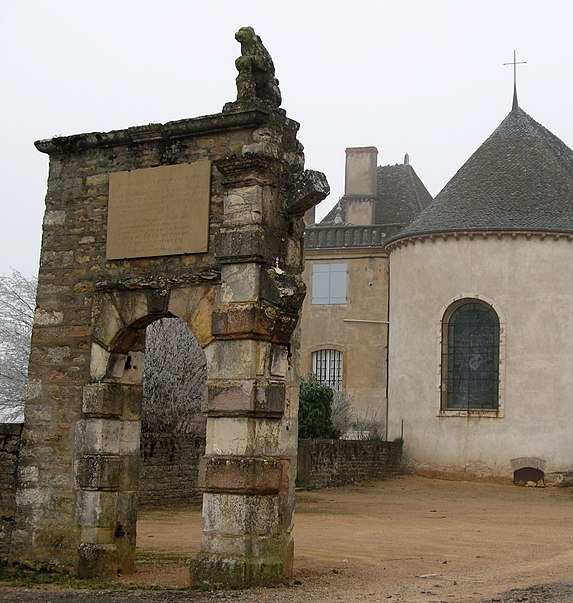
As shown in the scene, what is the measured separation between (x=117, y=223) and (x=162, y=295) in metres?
1.09

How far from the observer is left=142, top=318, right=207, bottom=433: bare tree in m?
23.6

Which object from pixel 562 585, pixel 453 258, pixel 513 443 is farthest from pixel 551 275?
pixel 562 585

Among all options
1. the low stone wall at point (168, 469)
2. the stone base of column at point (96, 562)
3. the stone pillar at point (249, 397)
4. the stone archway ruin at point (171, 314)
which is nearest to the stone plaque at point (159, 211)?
the stone archway ruin at point (171, 314)

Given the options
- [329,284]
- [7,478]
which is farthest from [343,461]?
[7,478]

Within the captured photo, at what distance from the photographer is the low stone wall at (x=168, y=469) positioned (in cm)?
1917

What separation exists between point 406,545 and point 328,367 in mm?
19808

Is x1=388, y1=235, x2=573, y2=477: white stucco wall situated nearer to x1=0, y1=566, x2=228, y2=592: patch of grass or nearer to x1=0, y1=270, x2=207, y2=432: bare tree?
x1=0, y1=270, x2=207, y2=432: bare tree

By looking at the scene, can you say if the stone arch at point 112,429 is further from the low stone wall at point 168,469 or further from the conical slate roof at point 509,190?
the conical slate roof at point 509,190

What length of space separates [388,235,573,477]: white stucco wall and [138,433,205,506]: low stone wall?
31.2 ft

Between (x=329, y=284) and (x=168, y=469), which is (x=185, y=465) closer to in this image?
(x=168, y=469)

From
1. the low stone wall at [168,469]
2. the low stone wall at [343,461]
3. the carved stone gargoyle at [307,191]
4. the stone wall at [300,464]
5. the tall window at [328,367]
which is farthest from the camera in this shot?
the tall window at [328,367]

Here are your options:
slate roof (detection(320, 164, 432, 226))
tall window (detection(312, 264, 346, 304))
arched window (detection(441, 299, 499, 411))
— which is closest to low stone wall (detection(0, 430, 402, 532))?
arched window (detection(441, 299, 499, 411))

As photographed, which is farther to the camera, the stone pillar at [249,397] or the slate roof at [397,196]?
the slate roof at [397,196]

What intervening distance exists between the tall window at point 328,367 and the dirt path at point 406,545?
9379mm
